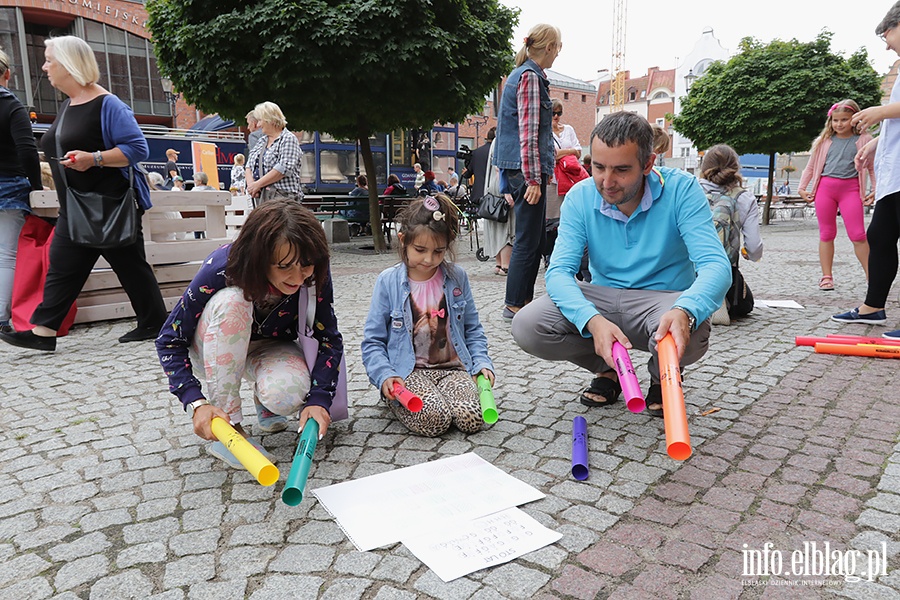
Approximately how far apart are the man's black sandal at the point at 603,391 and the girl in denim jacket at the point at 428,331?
55cm

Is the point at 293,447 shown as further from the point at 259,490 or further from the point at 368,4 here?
the point at 368,4

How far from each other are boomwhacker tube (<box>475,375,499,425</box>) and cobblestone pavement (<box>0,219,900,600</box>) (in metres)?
0.14

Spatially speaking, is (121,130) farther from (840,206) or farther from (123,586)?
(840,206)

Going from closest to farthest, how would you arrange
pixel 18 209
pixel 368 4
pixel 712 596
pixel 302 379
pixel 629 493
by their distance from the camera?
1. pixel 712 596
2. pixel 629 493
3. pixel 302 379
4. pixel 18 209
5. pixel 368 4

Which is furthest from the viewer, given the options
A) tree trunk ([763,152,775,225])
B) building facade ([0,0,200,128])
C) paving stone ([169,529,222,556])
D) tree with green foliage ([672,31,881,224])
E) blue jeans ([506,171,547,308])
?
building facade ([0,0,200,128])

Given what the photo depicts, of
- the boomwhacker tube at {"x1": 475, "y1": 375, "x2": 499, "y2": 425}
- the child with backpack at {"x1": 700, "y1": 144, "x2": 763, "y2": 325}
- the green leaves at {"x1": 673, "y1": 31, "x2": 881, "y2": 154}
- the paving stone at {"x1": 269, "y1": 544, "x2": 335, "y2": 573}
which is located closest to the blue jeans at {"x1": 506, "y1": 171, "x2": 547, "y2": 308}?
the child with backpack at {"x1": 700, "y1": 144, "x2": 763, "y2": 325}

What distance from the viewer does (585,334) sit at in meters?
2.62

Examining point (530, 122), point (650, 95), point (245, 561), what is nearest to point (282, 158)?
point (530, 122)

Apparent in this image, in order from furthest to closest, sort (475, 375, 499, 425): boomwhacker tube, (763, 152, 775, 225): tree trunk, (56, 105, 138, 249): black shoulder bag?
(763, 152, 775, 225): tree trunk, (56, 105, 138, 249): black shoulder bag, (475, 375, 499, 425): boomwhacker tube

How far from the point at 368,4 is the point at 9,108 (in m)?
5.39

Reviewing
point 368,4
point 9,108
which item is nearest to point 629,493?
point 9,108

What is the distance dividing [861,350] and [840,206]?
257 cm

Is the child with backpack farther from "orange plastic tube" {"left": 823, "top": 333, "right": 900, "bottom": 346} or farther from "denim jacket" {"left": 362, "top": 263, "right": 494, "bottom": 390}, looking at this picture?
"denim jacket" {"left": 362, "top": 263, "right": 494, "bottom": 390}

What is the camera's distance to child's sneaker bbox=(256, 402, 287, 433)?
2.68 m
